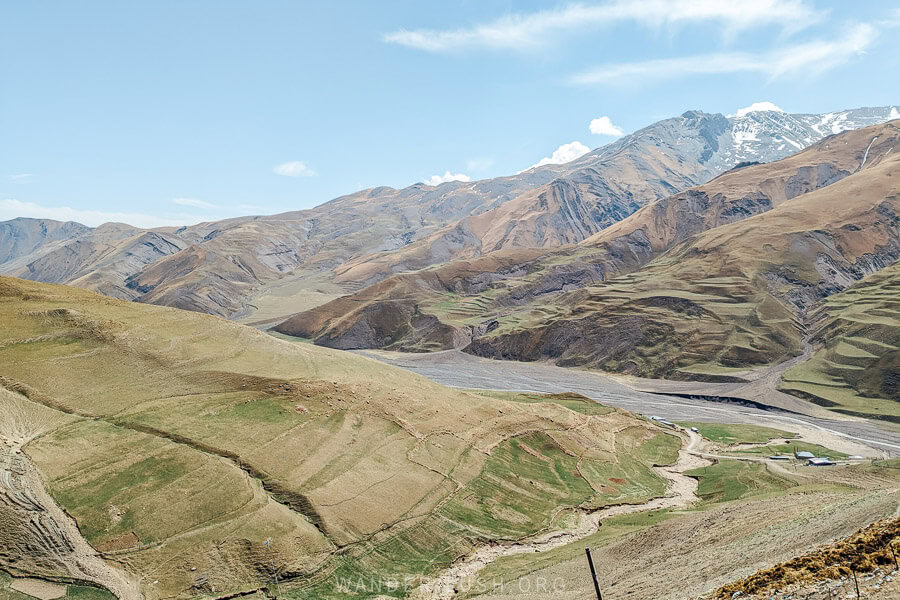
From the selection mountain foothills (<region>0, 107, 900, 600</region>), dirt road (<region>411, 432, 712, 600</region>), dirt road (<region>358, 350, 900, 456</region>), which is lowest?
dirt road (<region>358, 350, 900, 456</region>)

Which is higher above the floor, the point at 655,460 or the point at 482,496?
the point at 482,496

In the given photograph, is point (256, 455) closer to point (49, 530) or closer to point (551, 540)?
point (49, 530)

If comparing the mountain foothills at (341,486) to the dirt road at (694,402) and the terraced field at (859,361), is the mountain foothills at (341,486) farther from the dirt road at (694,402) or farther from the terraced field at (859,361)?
the terraced field at (859,361)

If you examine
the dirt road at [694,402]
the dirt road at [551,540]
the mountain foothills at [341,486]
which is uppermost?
the mountain foothills at [341,486]

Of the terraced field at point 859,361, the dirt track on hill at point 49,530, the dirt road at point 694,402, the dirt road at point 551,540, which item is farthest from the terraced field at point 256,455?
the terraced field at point 859,361

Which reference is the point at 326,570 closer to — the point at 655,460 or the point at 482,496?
the point at 482,496

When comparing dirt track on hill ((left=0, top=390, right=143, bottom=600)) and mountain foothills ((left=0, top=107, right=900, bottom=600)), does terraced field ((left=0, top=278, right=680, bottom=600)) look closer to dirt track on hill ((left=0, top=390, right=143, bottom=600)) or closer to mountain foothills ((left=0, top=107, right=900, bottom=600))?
mountain foothills ((left=0, top=107, right=900, bottom=600))

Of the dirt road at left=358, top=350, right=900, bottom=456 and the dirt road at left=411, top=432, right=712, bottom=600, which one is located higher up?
the dirt road at left=411, top=432, right=712, bottom=600

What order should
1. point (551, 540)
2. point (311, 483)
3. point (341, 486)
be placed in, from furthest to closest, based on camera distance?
point (551, 540) < point (341, 486) < point (311, 483)

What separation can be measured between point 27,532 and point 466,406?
178 feet

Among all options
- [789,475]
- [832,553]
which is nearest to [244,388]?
[832,553]

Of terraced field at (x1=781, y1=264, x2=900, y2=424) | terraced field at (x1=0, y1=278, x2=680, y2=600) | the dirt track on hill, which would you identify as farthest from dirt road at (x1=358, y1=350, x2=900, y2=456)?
the dirt track on hill

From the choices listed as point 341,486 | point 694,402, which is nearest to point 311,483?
point 341,486

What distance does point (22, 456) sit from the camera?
50094mm
